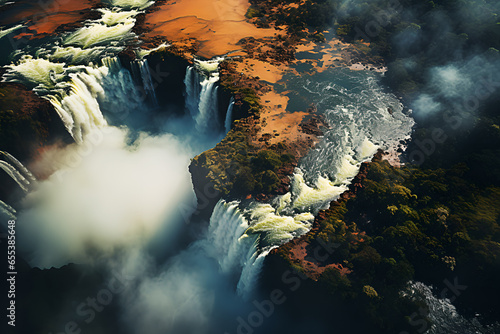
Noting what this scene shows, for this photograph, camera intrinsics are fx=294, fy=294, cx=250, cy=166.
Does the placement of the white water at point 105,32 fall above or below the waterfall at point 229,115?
above

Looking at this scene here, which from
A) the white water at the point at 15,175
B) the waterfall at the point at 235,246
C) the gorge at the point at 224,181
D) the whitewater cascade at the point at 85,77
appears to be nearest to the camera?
the gorge at the point at 224,181

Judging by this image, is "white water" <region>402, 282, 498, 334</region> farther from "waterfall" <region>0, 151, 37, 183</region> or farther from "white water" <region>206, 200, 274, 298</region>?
"waterfall" <region>0, 151, 37, 183</region>

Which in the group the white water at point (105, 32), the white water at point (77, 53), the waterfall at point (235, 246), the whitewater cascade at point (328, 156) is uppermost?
the white water at point (105, 32)

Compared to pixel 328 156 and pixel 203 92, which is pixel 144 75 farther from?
pixel 328 156

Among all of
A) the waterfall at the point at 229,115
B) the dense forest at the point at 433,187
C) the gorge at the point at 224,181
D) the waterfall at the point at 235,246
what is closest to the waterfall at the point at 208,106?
the gorge at the point at 224,181

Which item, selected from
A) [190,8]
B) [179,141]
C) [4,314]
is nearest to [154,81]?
[179,141]

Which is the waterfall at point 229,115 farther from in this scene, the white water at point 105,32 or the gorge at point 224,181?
the white water at point 105,32

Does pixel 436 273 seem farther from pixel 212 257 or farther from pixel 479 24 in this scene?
pixel 479 24

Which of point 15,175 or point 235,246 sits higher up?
point 15,175

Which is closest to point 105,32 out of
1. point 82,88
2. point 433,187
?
point 82,88
